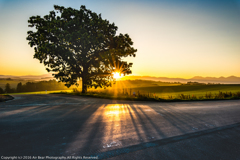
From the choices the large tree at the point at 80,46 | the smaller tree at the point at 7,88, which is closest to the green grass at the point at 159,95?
→ the large tree at the point at 80,46

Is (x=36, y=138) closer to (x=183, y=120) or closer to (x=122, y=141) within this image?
(x=122, y=141)

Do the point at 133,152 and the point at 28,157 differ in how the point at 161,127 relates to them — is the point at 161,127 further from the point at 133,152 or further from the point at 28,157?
the point at 28,157

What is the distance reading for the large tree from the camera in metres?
19.7

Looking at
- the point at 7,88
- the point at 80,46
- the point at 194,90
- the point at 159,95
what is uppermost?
the point at 80,46

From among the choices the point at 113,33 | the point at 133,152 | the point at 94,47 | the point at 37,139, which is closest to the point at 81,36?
the point at 94,47

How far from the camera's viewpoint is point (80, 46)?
2133 centimetres

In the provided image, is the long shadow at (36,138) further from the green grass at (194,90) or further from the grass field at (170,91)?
the green grass at (194,90)

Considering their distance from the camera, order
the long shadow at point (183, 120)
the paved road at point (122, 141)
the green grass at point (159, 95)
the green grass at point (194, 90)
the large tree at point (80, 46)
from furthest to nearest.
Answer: the green grass at point (194, 90) < the large tree at point (80, 46) < the green grass at point (159, 95) < the long shadow at point (183, 120) < the paved road at point (122, 141)

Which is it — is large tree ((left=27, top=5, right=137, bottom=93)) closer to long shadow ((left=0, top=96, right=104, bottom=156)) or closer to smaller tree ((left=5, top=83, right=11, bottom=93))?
long shadow ((left=0, top=96, right=104, bottom=156))

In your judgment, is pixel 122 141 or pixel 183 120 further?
pixel 183 120

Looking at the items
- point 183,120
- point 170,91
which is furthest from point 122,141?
point 170,91

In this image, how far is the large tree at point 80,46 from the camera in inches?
776

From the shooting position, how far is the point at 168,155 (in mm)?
3172

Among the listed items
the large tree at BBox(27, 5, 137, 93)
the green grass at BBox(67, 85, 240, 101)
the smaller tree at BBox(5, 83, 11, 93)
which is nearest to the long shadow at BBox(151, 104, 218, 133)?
the green grass at BBox(67, 85, 240, 101)
